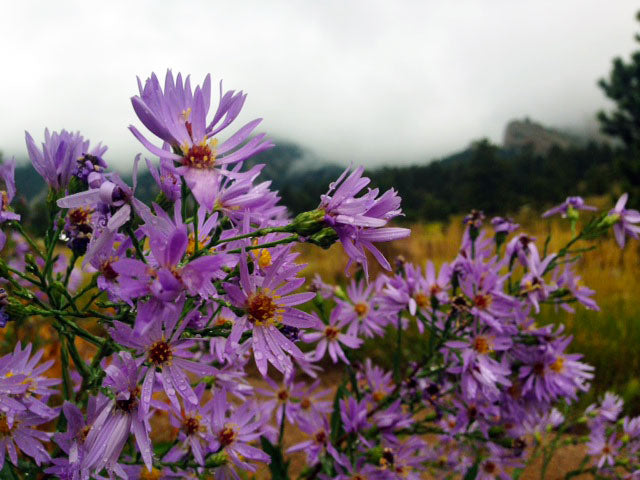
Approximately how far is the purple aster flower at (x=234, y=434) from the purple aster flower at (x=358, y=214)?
0.55 meters

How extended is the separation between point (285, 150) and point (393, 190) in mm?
85684

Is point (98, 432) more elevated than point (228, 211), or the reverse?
point (228, 211)

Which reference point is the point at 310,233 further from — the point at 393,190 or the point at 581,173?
the point at 581,173

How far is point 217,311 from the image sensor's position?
856 mm

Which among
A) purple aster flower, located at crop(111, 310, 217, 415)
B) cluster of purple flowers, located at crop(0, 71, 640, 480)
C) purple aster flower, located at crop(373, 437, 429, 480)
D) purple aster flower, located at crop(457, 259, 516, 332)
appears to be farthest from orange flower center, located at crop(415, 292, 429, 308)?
purple aster flower, located at crop(111, 310, 217, 415)

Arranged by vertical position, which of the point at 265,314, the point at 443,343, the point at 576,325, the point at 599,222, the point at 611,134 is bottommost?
the point at 576,325

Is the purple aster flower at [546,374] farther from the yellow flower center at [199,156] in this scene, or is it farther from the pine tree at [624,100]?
the pine tree at [624,100]

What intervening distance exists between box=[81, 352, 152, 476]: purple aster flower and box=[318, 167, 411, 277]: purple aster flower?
41 cm

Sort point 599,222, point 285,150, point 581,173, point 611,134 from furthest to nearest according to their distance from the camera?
1. point 285,150
2. point 581,173
3. point 611,134
4. point 599,222

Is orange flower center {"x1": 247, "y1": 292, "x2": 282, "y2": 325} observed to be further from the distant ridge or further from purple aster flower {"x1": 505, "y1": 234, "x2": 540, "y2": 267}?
the distant ridge

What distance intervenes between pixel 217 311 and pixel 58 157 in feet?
1.67

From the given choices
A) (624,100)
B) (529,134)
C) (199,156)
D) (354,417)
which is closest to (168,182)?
(199,156)

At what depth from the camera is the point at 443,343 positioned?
1.50 meters

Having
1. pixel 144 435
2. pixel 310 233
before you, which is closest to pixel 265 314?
pixel 310 233
